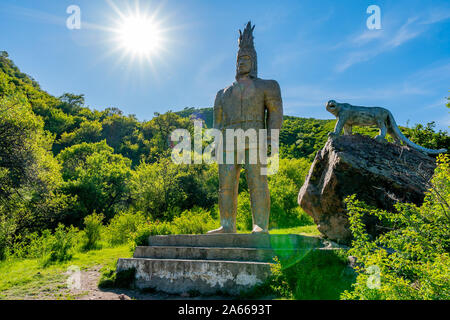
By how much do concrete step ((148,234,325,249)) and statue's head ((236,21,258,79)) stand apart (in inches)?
129

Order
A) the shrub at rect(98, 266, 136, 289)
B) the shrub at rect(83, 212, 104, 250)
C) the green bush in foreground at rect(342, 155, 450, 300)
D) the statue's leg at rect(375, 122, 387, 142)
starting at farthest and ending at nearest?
the shrub at rect(83, 212, 104, 250) → the statue's leg at rect(375, 122, 387, 142) → the shrub at rect(98, 266, 136, 289) → the green bush in foreground at rect(342, 155, 450, 300)

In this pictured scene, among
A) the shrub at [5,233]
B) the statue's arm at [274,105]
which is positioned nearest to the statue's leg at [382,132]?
the statue's arm at [274,105]

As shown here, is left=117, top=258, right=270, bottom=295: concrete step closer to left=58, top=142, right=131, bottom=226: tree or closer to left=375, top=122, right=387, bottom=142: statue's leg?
left=375, top=122, right=387, bottom=142: statue's leg

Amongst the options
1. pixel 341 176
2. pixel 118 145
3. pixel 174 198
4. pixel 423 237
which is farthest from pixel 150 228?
pixel 118 145

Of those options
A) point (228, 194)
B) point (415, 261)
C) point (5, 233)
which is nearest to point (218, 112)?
point (228, 194)

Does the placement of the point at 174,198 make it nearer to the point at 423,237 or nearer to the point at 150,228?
the point at 150,228

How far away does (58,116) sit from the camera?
5175cm

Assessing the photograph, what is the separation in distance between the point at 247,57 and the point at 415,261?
184 inches

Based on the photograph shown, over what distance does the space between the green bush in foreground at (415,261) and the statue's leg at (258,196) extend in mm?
2346

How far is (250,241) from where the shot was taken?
4.94 metres

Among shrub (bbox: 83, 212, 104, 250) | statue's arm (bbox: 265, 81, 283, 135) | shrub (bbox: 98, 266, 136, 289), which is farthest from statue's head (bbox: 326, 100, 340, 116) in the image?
shrub (bbox: 83, 212, 104, 250)

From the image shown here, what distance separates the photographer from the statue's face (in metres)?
6.16

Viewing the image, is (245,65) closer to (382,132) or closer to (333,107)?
(333,107)

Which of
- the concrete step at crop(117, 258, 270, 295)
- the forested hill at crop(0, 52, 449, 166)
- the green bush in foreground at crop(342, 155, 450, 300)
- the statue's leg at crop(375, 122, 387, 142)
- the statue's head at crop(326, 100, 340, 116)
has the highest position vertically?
the forested hill at crop(0, 52, 449, 166)
